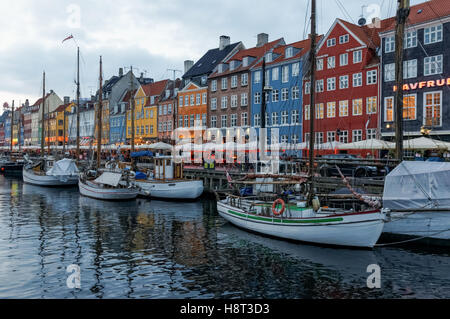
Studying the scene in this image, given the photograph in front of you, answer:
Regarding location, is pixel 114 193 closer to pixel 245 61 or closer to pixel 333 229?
pixel 333 229

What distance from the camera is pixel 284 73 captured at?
5369 centimetres

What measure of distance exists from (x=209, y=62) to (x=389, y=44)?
1264 inches

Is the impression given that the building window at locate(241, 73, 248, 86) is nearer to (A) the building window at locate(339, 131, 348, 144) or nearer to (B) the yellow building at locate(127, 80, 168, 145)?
(A) the building window at locate(339, 131, 348, 144)

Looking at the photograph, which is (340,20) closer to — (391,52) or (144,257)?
(391,52)

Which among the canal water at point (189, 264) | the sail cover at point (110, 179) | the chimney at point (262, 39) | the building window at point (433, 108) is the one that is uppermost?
the chimney at point (262, 39)

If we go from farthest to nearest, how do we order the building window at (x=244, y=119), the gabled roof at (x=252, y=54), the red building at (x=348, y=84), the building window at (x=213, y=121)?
the building window at (x=213, y=121), the gabled roof at (x=252, y=54), the building window at (x=244, y=119), the red building at (x=348, y=84)

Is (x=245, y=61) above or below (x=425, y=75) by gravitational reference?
above

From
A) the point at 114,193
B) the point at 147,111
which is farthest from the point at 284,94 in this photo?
the point at 147,111

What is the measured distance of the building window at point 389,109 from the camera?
40938 mm

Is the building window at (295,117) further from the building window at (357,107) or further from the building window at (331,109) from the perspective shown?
the building window at (357,107)

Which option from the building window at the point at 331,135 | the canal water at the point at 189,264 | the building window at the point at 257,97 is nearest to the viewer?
the canal water at the point at 189,264

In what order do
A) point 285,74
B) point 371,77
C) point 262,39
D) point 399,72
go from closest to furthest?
point 399,72 < point 371,77 < point 285,74 < point 262,39

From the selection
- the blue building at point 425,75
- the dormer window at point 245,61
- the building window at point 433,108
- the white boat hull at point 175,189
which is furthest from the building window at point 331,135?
the white boat hull at point 175,189

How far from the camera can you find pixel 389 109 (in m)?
41.3
